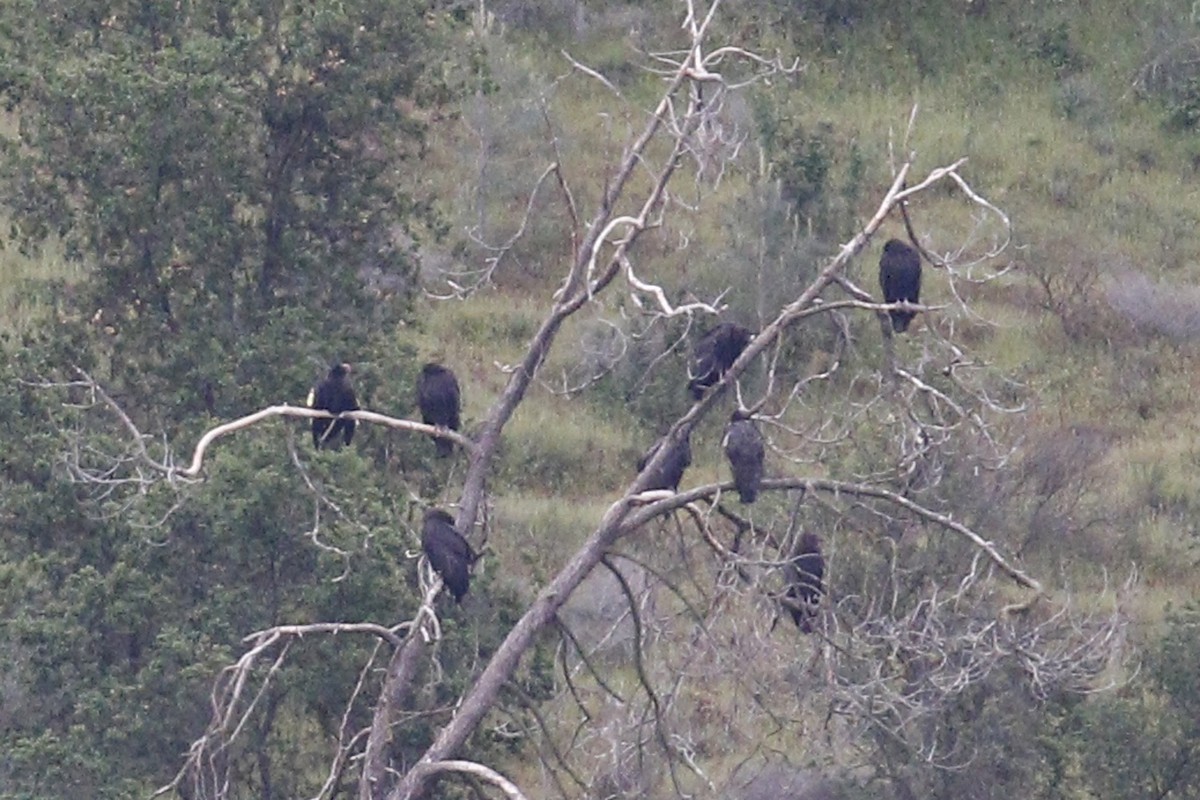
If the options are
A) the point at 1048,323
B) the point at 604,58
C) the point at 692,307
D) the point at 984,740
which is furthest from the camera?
the point at 604,58

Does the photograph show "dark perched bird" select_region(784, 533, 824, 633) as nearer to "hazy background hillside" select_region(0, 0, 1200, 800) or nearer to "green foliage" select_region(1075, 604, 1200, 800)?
"hazy background hillside" select_region(0, 0, 1200, 800)

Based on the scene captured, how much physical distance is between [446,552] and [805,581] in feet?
5.28

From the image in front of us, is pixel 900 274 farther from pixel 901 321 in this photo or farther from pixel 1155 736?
pixel 1155 736

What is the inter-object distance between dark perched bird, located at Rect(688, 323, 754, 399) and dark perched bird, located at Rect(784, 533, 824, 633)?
2.90 ft

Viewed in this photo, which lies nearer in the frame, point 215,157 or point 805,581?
point 805,581

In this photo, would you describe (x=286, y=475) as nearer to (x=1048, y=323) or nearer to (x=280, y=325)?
(x=280, y=325)

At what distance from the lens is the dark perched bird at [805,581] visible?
7812mm

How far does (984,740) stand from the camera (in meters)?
12.9

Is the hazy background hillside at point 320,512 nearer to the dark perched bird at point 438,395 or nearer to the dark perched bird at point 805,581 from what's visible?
the dark perched bird at point 805,581

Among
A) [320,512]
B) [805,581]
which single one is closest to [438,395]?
[320,512]

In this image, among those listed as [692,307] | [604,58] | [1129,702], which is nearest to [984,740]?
[1129,702]

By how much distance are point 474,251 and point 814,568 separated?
1152 cm

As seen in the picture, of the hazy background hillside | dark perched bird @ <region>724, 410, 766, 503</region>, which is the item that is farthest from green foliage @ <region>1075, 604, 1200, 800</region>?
dark perched bird @ <region>724, 410, 766, 503</region>

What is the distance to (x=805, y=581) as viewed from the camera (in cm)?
939
